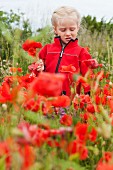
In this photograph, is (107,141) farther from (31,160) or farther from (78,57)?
(78,57)

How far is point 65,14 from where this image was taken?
9.79 feet

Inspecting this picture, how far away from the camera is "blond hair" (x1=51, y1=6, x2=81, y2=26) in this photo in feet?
9.77

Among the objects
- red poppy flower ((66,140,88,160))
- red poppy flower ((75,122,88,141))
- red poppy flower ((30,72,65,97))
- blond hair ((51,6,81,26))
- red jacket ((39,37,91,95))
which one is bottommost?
red jacket ((39,37,91,95))

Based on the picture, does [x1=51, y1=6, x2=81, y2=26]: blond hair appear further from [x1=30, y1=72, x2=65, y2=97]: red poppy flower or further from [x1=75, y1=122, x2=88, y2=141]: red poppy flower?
[x1=30, y1=72, x2=65, y2=97]: red poppy flower

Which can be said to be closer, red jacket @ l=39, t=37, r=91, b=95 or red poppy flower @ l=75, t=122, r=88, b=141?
red poppy flower @ l=75, t=122, r=88, b=141

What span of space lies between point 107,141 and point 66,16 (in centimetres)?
129

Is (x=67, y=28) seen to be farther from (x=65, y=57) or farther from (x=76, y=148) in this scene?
(x=76, y=148)

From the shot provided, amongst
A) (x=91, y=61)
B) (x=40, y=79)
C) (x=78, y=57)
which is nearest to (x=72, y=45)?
(x=78, y=57)

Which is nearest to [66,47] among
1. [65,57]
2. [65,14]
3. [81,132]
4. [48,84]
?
[65,57]

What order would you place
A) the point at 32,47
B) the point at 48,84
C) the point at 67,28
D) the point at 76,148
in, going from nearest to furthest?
the point at 48,84 → the point at 76,148 → the point at 32,47 → the point at 67,28

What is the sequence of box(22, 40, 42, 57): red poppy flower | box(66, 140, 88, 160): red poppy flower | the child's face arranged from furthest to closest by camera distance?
the child's face
box(22, 40, 42, 57): red poppy flower
box(66, 140, 88, 160): red poppy flower

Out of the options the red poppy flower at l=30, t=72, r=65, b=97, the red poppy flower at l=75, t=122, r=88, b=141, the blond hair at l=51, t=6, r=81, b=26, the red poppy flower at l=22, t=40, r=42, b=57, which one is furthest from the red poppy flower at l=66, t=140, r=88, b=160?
the blond hair at l=51, t=6, r=81, b=26

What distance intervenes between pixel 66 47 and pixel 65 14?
220mm

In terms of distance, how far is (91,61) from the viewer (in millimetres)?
2291
